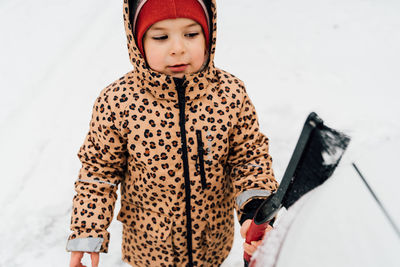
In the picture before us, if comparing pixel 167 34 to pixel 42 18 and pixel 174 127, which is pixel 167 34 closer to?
pixel 174 127

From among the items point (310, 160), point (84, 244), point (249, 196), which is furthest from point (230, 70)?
→ point (310, 160)

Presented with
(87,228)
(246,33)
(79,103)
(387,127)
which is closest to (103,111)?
(87,228)

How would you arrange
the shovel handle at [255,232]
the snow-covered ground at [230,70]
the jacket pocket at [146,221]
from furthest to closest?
the snow-covered ground at [230,70]
the jacket pocket at [146,221]
the shovel handle at [255,232]

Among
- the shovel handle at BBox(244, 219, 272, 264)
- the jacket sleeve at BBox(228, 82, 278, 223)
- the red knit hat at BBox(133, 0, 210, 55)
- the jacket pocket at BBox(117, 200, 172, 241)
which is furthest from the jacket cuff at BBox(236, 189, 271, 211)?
the red knit hat at BBox(133, 0, 210, 55)

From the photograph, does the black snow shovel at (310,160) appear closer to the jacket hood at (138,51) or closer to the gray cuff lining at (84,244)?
the jacket hood at (138,51)

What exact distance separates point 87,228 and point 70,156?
1.33 metres

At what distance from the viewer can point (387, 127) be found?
7.91 ft

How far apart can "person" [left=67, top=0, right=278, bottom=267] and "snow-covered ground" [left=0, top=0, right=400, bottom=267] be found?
0.41 meters

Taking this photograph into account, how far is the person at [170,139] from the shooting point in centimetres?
105

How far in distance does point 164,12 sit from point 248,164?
60cm

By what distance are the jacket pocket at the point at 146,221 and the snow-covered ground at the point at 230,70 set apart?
61cm

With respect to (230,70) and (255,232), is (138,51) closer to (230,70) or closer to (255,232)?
(255,232)

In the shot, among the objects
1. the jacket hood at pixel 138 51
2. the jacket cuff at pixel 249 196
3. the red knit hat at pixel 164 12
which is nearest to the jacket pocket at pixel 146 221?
the jacket cuff at pixel 249 196

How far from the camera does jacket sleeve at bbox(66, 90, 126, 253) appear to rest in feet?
3.63
